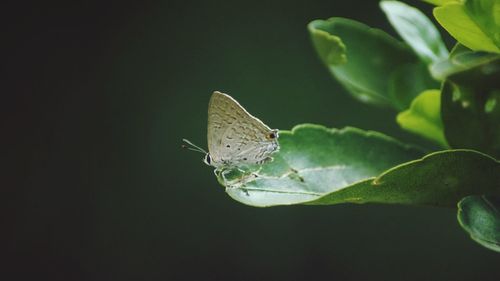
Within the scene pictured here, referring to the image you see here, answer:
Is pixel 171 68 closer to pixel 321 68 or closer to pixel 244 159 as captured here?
pixel 321 68

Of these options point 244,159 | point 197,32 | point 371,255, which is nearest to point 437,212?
point 371,255

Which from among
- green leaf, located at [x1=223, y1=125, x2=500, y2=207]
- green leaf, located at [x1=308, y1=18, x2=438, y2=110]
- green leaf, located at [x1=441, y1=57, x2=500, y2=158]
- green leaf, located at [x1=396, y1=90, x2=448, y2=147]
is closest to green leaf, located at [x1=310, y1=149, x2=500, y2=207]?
green leaf, located at [x1=223, y1=125, x2=500, y2=207]

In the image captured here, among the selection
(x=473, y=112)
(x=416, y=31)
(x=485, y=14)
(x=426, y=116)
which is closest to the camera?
(x=485, y=14)

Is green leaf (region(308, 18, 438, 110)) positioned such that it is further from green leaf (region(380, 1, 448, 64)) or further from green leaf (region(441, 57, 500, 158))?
green leaf (region(441, 57, 500, 158))

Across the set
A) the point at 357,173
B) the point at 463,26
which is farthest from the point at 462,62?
the point at 357,173

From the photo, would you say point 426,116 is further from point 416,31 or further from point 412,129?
point 416,31

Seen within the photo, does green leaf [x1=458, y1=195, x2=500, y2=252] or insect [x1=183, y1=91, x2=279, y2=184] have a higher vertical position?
insect [x1=183, y1=91, x2=279, y2=184]

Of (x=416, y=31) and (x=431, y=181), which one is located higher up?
(x=416, y=31)
